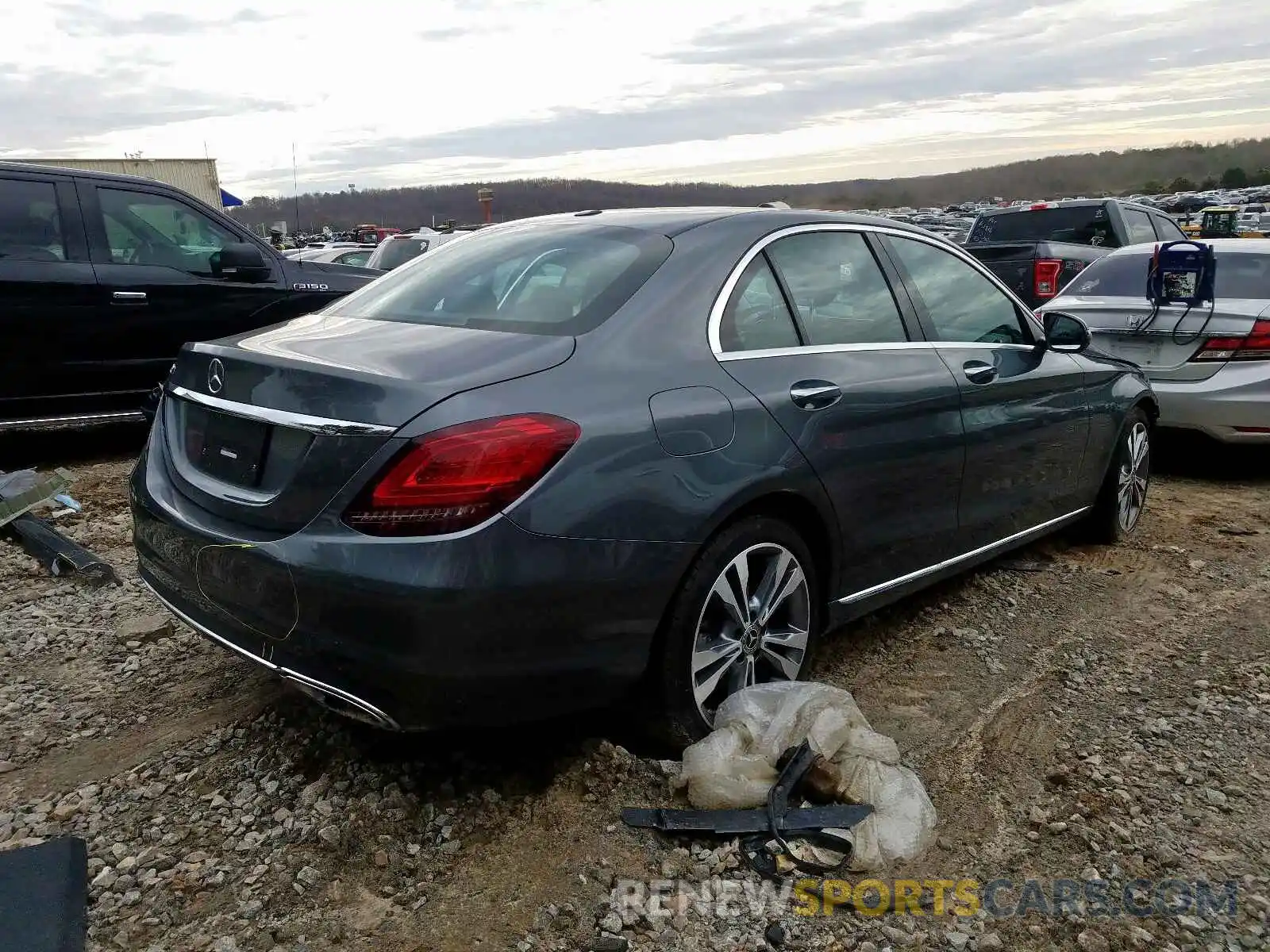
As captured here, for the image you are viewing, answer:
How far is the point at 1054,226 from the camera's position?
11703 millimetres

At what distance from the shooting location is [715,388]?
298 centimetres

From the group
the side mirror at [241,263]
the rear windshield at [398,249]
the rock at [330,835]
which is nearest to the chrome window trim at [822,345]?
the rock at [330,835]

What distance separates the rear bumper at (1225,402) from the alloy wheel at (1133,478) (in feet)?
3.87

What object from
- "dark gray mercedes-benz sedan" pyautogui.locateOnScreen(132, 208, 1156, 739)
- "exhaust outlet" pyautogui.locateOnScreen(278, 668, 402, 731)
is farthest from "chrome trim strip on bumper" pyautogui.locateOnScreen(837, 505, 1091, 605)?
"exhaust outlet" pyautogui.locateOnScreen(278, 668, 402, 731)

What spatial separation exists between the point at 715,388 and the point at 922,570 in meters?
1.35

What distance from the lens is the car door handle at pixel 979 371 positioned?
3.96 m

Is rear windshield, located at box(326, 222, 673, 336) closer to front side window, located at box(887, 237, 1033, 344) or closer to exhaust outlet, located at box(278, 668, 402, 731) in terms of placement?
exhaust outlet, located at box(278, 668, 402, 731)

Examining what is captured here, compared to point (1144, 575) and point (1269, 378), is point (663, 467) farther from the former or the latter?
point (1269, 378)

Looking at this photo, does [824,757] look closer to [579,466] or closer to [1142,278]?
[579,466]

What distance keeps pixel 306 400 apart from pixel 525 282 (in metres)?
0.90

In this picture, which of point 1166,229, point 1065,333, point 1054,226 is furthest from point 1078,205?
point 1065,333

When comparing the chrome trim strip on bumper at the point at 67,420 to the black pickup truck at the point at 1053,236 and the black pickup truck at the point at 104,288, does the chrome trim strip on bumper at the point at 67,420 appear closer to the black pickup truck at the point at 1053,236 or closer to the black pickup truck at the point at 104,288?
the black pickup truck at the point at 104,288

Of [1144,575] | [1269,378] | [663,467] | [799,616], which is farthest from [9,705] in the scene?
[1269,378]

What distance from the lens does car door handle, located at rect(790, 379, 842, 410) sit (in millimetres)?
3207
